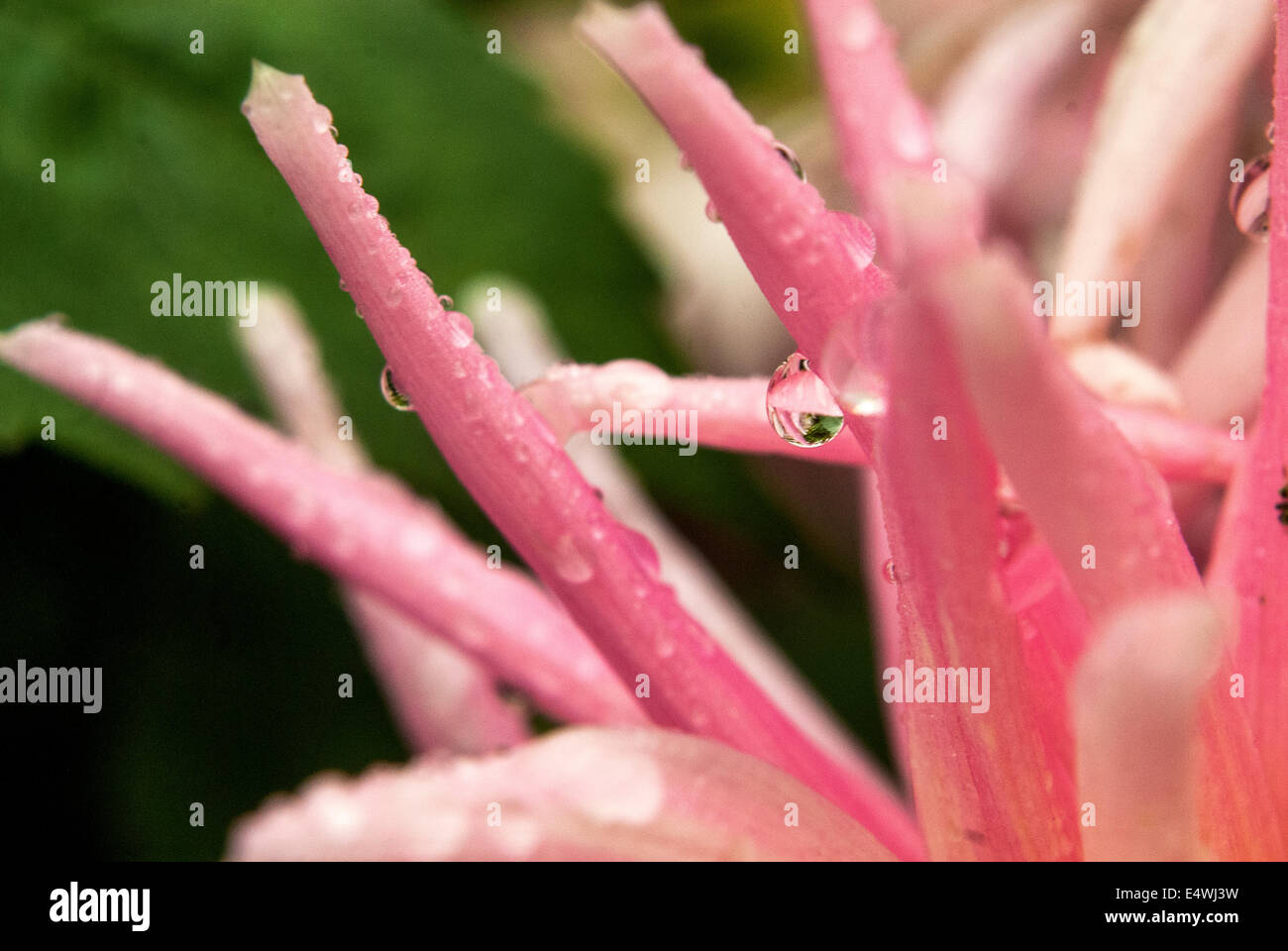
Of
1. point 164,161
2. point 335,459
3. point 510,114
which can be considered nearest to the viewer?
point 335,459

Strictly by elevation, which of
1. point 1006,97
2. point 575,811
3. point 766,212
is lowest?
point 575,811

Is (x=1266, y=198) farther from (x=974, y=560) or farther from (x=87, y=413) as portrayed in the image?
(x=87, y=413)

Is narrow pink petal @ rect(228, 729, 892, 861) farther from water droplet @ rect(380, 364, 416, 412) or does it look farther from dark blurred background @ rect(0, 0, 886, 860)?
dark blurred background @ rect(0, 0, 886, 860)

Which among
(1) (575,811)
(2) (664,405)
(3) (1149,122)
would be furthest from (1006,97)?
(1) (575,811)

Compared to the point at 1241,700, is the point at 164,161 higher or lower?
higher

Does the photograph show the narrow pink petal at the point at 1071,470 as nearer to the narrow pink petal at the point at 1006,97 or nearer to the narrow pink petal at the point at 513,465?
the narrow pink petal at the point at 513,465

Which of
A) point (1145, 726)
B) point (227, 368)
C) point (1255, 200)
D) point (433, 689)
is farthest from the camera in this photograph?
point (227, 368)

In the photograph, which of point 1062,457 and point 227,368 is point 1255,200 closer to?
point 1062,457

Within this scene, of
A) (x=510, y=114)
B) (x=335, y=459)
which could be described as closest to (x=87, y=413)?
(x=335, y=459)
